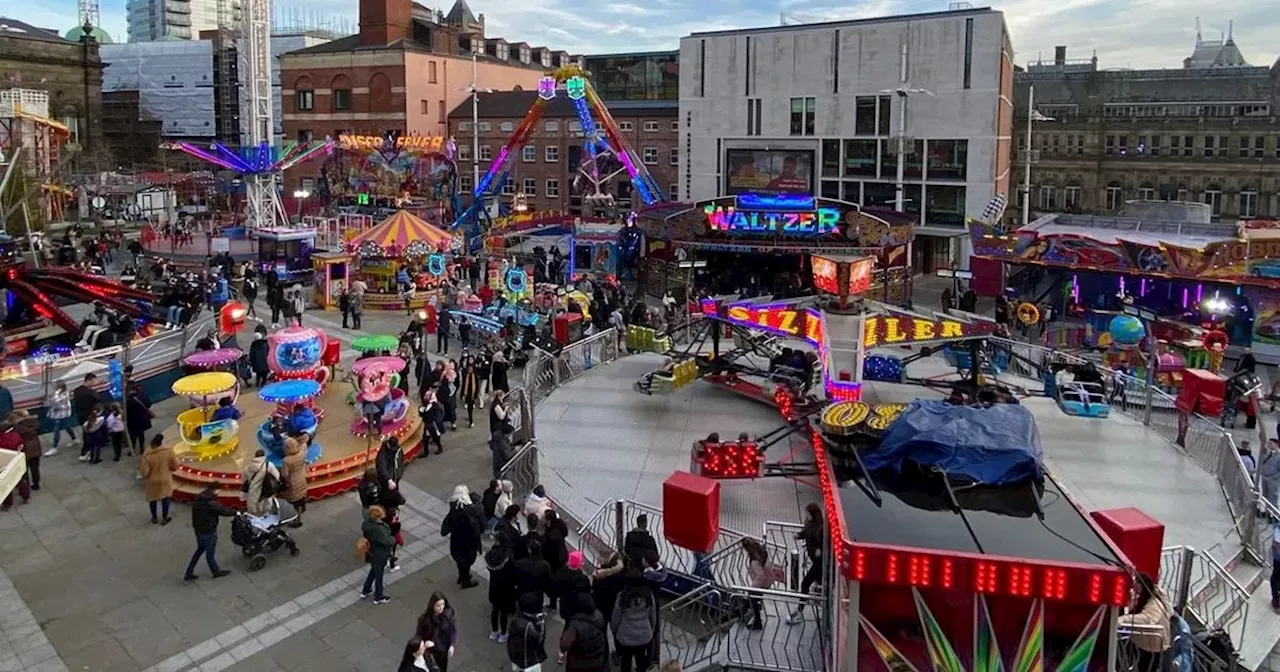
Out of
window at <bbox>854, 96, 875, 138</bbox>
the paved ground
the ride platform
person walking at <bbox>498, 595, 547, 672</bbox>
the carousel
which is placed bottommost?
the paved ground

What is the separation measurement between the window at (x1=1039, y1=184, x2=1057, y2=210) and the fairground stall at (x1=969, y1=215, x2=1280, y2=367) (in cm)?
3081

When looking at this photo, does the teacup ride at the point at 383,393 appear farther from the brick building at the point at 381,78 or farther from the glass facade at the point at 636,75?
the glass facade at the point at 636,75

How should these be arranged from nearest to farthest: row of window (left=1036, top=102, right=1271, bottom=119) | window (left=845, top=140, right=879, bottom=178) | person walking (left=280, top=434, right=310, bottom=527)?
person walking (left=280, top=434, right=310, bottom=527), window (left=845, top=140, right=879, bottom=178), row of window (left=1036, top=102, right=1271, bottom=119)

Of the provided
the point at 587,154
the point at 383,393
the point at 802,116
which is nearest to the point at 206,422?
the point at 383,393

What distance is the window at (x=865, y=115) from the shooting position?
44.2 m

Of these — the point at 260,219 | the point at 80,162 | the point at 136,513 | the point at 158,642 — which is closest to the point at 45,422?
the point at 136,513

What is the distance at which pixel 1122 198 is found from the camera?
203 ft

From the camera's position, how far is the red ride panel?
10719mm

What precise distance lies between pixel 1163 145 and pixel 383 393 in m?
59.4

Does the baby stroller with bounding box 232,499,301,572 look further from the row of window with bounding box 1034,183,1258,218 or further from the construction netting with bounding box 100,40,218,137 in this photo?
the construction netting with bounding box 100,40,218,137

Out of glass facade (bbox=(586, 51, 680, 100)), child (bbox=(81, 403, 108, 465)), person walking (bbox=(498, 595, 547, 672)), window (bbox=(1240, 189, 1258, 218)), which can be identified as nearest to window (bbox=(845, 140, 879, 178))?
glass facade (bbox=(586, 51, 680, 100))

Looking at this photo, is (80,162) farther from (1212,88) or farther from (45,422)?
(1212,88)

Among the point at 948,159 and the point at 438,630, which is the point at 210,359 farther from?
the point at 948,159

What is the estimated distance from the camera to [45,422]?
1764 cm
